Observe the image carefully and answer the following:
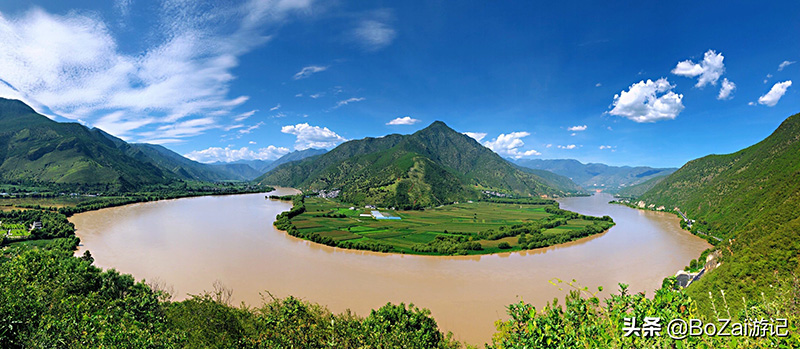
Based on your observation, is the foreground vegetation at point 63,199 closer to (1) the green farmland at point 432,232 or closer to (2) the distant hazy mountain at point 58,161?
(2) the distant hazy mountain at point 58,161

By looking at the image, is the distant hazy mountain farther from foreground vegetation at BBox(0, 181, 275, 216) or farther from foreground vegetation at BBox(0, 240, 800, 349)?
foreground vegetation at BBox(0, 240, 800, 349)

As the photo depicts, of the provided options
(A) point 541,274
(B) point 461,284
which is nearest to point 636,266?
(A) point 541,274

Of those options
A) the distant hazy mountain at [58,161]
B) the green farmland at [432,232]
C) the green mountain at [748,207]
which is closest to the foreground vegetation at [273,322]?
the green mountain at [748,207]

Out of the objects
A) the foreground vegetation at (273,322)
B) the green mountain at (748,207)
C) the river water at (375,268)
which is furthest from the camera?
the river water at (375,268)

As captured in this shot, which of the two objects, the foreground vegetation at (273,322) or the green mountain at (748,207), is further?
the green mountain at (748,207)

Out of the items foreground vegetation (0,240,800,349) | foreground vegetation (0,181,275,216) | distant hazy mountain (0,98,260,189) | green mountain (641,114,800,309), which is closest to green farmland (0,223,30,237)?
foreground vegetation (0,181,275,216)

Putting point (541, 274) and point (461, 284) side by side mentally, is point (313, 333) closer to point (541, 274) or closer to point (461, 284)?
point (461, 284)

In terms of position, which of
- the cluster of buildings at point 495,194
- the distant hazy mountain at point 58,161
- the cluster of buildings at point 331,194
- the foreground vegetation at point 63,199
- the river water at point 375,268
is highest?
the distant hazy mountain at point 58,161

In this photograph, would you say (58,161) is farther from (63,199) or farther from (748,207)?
(748,207)
